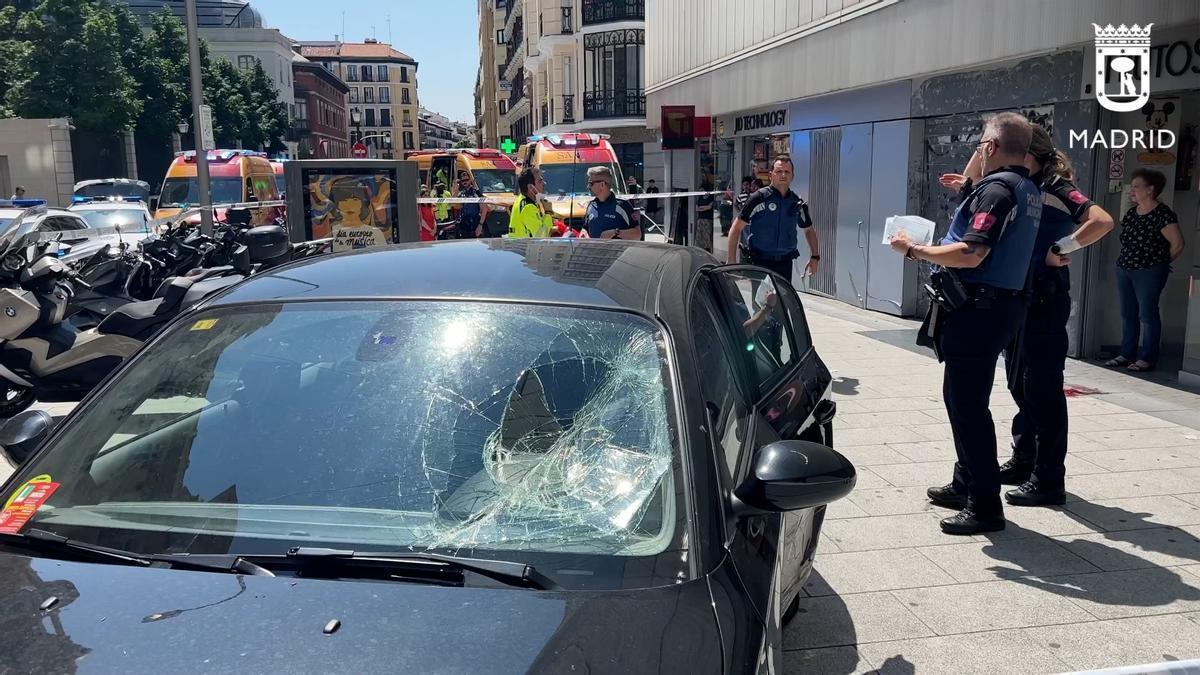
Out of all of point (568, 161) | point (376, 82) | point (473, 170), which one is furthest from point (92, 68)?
point (376, 82)

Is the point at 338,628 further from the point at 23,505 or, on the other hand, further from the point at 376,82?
the point at 376,82

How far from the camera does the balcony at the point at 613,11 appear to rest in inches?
1585

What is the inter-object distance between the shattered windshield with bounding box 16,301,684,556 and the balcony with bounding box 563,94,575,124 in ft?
136

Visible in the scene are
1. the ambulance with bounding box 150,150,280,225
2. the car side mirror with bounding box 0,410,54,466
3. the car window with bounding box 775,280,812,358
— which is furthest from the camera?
the ambulance with bounding box 150,150,280,225

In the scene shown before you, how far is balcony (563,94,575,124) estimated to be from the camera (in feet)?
141

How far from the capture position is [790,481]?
2.27 meters

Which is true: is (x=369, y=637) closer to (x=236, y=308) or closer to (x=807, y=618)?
(x=236, y=308)

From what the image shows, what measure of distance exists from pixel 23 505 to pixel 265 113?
61306 millimetres

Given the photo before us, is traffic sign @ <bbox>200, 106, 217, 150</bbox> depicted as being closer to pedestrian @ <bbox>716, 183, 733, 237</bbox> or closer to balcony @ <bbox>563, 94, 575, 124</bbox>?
pedestrian @ <bbox>716, 183, 733, 237</bbox>

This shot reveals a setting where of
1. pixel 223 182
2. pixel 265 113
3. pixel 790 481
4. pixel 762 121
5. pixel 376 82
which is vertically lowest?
pixel 790 481

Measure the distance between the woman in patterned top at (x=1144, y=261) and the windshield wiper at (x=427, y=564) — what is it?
788 centimetres

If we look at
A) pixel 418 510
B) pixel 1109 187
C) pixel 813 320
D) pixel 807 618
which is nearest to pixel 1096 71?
pixel 1109 187

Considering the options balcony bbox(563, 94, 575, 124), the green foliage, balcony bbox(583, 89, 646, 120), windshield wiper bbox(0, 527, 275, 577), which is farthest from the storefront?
the green foliage

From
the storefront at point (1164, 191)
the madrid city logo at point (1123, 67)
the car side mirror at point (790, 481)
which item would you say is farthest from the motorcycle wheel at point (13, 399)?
the storefront at point (1164, 191)
